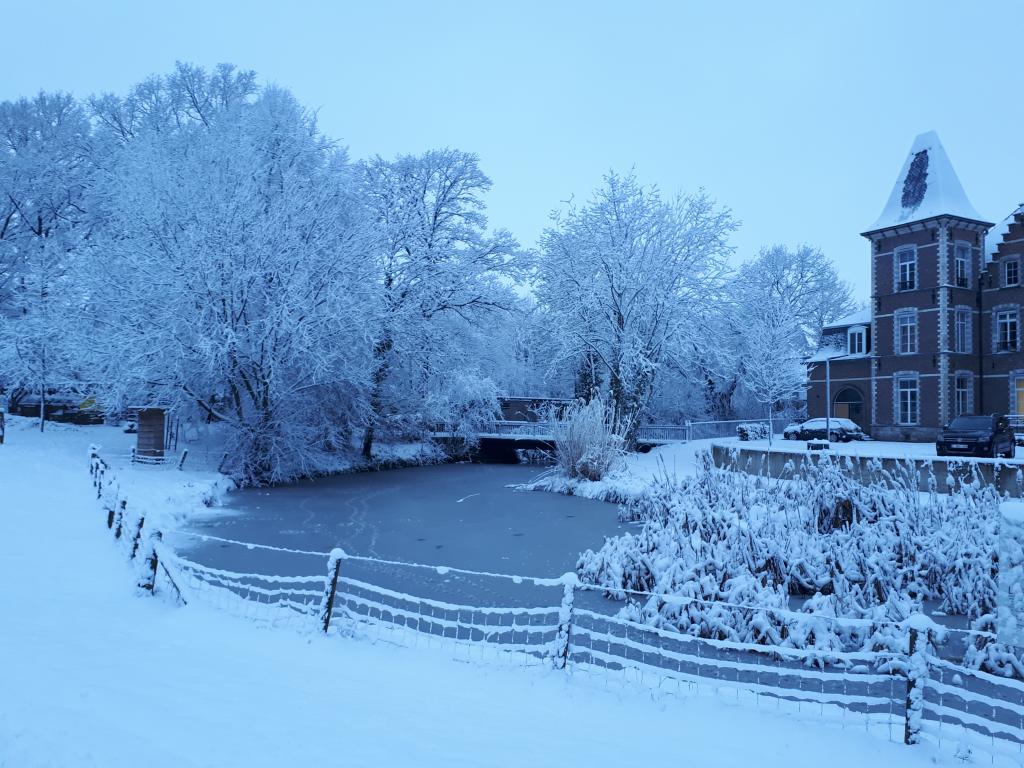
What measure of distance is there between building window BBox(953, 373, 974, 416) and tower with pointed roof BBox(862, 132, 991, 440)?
0.15ft

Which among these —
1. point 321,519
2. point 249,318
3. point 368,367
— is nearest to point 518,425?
point 368,367

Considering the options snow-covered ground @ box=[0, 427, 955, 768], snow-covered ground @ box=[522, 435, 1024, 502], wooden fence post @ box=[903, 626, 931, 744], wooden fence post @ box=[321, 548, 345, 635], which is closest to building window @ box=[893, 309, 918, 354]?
snow-covered ground @ box=[522, 435, 1024, 502]

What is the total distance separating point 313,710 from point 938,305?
33.9 meters

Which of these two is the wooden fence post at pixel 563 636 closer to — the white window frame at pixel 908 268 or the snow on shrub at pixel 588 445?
the snow on shrub at pixel 588 445

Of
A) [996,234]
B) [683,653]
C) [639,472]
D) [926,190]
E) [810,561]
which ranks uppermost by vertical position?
[926,190]

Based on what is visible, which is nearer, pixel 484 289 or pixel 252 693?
pixel 252 693

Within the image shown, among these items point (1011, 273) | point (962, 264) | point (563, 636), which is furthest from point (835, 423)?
point (563, 636)

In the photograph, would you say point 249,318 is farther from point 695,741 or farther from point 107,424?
point 695,741

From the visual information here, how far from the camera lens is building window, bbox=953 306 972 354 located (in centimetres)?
3200

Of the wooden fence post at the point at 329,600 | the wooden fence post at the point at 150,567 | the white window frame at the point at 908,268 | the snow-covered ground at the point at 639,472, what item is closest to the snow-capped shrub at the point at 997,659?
the wooden fence post at the point at 329,600

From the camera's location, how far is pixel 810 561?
1117 centimetres

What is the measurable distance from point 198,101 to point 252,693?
106 feet

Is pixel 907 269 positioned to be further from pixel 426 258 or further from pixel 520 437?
pixel 426 258

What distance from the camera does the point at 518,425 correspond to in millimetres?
37656
